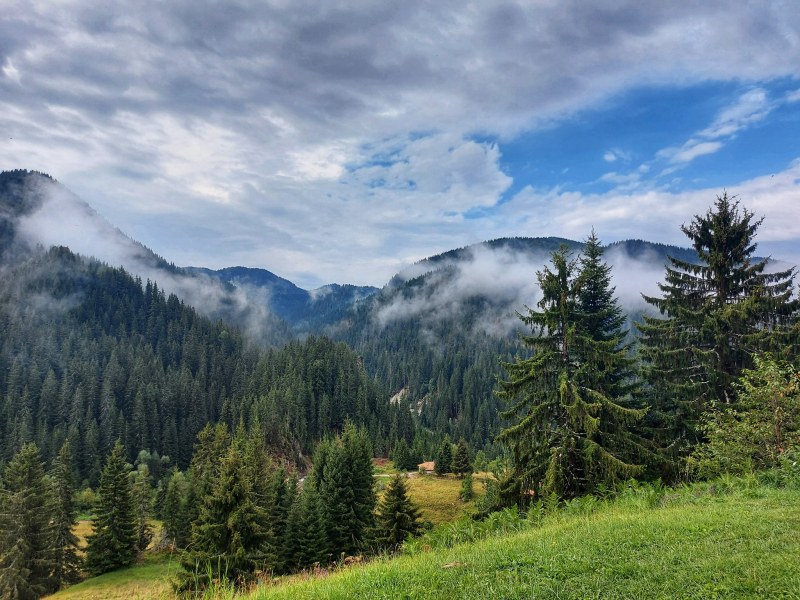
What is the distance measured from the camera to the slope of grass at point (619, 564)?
6.41 metres

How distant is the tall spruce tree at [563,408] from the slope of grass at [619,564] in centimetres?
818

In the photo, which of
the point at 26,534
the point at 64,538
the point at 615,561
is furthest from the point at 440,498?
the point at 615,561

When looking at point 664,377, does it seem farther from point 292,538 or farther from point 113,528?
point 113,528

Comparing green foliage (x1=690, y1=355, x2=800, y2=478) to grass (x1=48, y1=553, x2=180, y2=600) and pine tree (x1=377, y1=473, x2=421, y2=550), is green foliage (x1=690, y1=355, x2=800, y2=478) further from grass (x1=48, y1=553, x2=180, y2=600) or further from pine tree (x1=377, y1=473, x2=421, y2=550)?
grass (x1=48, y1=553, x2=180, y2=600)

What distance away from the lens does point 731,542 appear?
25.6 feet

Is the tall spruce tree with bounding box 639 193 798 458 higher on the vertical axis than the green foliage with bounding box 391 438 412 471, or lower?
higher

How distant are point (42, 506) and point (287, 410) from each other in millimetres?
60175

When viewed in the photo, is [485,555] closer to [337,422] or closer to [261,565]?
[261,565]

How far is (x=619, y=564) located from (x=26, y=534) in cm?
5209

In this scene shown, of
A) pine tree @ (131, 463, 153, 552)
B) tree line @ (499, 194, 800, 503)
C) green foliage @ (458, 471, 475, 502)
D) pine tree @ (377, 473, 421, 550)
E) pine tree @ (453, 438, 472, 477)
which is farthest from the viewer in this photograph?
pine tree @ (453, 438, 472, 477)

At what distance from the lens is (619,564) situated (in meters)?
7.31

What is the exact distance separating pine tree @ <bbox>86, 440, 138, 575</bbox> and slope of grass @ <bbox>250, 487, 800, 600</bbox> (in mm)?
49706

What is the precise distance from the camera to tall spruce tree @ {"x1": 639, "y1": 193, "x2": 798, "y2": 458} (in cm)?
2172

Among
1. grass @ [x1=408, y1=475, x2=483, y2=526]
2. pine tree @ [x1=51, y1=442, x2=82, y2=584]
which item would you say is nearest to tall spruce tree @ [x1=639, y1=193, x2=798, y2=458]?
grass @ [x1=408, y1=475, x2=483, y2=526]
